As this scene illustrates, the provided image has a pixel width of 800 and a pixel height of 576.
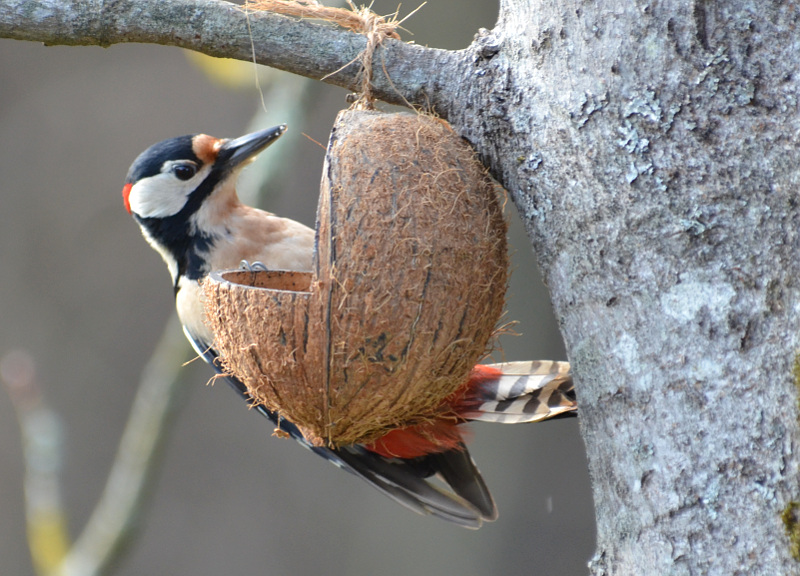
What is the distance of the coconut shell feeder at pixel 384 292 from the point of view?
4.70ft

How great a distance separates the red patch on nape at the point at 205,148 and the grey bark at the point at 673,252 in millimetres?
1313

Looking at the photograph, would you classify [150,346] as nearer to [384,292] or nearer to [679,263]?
[384,292]

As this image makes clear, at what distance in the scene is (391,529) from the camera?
509cm

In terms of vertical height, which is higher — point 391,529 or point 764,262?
point 764,262

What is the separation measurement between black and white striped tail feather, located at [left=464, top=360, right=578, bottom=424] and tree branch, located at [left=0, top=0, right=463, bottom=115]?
2.70 ft

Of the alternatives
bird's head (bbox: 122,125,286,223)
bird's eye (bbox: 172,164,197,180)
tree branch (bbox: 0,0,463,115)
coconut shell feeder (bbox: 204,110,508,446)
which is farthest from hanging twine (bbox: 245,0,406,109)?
bird's eye (bbox: 172,164,197,180)

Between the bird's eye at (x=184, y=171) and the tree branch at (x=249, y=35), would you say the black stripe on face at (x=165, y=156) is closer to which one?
the bird's eye at (x=184, y=171)

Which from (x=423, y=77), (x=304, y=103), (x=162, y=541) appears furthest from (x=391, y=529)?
(x=423, y=77)

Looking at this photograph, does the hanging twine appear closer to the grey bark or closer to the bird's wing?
the grey bark

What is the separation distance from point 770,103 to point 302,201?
13.9 feet

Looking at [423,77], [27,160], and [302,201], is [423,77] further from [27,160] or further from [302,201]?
[27,160]

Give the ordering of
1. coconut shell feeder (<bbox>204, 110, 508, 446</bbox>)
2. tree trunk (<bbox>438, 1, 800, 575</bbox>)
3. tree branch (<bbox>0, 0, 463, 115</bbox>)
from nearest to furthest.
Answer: tree trunk (<bbox>438, 1, 800, 575</bbox>) < coconut shell feeder (<bbox>204, 110, 508, 446</bbox>) < tree branch (<bbox>0, 0, 463, 115</bbox>)

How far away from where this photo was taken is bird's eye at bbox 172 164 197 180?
252 centimetres

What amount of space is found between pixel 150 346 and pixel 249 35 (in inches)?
155
